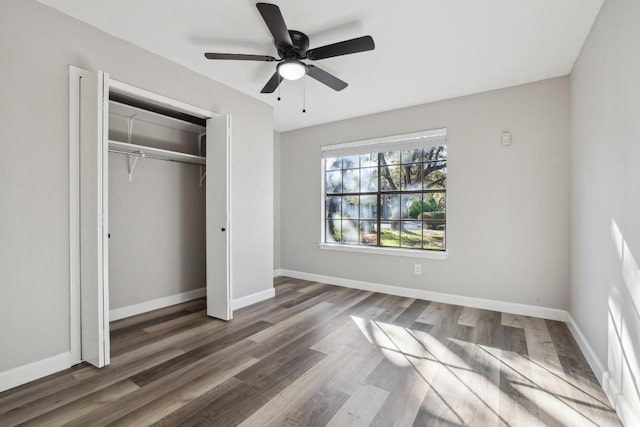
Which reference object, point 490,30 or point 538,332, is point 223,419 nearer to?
point 538,332

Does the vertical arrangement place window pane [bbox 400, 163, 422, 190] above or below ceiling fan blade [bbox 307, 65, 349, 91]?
below

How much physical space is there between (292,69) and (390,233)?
2.74 meters

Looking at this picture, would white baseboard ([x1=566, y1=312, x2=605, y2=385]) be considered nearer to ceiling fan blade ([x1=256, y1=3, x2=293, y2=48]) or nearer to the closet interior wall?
ceiling fan blade ([x1=256, y1=3, x2=293, y2=48])

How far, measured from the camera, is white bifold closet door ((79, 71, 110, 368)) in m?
2.22

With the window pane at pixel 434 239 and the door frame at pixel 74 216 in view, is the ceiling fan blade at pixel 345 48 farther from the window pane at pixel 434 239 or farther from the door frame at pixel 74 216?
the window pane at pixel 434 239

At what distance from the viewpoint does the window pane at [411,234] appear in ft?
13.7

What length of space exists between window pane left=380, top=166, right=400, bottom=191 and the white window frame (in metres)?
0.29

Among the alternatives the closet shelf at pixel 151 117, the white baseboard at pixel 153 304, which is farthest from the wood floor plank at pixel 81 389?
the closet shelf at pixel 151 117

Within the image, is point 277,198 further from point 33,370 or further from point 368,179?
point 33,370

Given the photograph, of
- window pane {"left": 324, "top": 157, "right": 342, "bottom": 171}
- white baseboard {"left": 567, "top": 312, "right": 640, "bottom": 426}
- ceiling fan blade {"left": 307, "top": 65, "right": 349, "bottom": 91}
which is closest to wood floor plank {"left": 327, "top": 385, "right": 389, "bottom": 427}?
white baseboard {"left": 567, "top": 312, "right": 640, "bottom": 426}

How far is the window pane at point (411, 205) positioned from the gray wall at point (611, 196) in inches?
67.6

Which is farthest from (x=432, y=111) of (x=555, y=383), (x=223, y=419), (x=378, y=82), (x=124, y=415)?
(x=124, y=415)

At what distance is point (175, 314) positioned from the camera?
11.1 feet

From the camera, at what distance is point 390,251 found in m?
4.27
